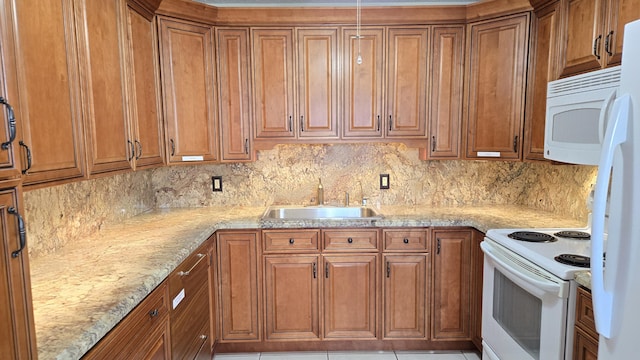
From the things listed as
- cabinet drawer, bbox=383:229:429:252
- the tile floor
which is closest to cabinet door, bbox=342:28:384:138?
cabinet drawer, bbox=383:229:429:252

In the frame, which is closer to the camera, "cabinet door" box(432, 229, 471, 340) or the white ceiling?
"cabinet door" box(432, 229, 471, 340)

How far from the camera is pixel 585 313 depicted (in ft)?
4.88

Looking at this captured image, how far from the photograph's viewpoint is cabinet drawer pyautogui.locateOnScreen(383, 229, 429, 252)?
258cm

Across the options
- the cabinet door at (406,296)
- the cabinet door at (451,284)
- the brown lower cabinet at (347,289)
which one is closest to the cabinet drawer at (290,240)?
the brown lower cabinet at (347,289)

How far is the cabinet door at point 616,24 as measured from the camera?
171 cm

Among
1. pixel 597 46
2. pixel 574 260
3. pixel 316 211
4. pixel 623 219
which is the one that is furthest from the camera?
pixel 316 211

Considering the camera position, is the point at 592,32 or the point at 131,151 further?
the point at 131,151

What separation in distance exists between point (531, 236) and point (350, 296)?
121 centimetres

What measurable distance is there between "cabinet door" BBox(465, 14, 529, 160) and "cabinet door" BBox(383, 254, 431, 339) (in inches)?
35.5

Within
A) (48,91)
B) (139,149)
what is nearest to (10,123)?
(48,91)

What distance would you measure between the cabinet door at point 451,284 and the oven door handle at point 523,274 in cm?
44

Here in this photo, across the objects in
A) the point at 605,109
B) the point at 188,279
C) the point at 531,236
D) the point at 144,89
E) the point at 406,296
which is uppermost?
the point at 144,89

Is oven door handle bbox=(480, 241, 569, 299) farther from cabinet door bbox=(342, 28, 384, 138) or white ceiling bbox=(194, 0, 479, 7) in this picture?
white ceiling bbox=(194, 0, 479, 7)

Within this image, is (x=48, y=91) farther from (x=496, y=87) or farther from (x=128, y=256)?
(x=496, y=87)
